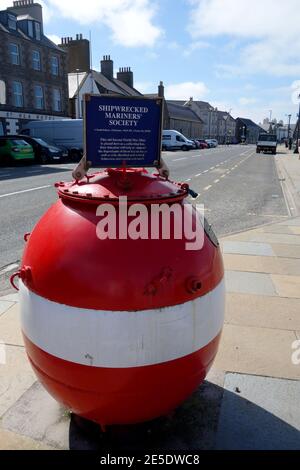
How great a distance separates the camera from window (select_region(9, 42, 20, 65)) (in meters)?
33.7

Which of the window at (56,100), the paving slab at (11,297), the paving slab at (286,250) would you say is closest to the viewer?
the paving slab at (11,297)

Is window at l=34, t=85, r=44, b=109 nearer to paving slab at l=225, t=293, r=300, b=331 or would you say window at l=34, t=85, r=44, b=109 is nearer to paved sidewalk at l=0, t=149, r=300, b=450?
paved sidewalk at l=0, t=149, r=300, b=450

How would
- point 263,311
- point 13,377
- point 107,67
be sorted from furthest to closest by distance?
point 107,67 < point 263,311 < point 13,377

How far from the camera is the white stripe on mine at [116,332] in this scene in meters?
2.12

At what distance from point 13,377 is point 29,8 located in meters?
45.4

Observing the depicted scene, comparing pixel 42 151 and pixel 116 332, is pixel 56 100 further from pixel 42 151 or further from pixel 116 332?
pixel 116 332

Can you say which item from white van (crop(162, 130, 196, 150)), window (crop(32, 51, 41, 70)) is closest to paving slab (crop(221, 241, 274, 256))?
window (crop(32, 51, 41, 70))

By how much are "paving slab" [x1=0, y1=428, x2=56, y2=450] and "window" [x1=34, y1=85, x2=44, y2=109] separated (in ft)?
126

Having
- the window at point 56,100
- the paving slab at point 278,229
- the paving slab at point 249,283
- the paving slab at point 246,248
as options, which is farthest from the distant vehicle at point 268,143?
the paving slab at point 249,283

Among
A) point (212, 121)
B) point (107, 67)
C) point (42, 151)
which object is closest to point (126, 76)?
point (107, 67)

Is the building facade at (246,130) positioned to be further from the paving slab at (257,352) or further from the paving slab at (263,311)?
the paving slab at (257,352)

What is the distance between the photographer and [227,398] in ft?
10.2

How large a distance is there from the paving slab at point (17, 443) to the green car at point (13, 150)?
22.2 metres

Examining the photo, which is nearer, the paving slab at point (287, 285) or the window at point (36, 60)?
the paving slab at point (287, 285)
